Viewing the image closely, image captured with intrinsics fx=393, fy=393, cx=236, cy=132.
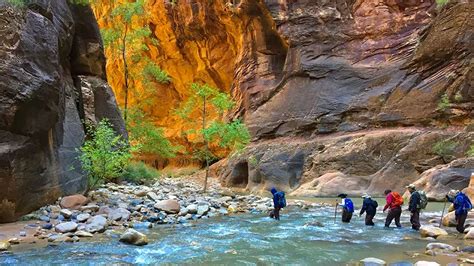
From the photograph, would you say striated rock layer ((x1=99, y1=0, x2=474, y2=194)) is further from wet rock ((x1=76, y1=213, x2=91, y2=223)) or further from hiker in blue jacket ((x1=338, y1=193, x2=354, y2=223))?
wet rock ((x1=76, y1=213, x2=91, y2=223))

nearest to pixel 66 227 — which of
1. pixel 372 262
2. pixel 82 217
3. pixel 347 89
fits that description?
pixel 82 217

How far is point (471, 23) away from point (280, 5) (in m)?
12.7

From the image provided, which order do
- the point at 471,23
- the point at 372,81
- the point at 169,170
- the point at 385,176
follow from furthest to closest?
the point at 169,170 → the point at 372,81 → the point at 471,23 → the point at 385,176

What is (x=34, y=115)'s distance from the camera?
33.7 ft

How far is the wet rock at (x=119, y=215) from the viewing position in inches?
435

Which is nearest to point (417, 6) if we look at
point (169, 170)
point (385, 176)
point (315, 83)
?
point (315, 83)

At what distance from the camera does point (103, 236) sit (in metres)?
9.34

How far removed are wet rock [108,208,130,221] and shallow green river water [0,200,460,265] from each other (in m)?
1.20

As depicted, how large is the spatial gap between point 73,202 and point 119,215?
157 cm

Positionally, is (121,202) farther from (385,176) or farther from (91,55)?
(385,176)

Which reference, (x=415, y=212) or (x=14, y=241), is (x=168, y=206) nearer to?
(x=14, y=241)

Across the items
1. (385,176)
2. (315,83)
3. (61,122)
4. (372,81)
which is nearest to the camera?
(61,122)

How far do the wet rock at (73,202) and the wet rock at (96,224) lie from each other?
4.53ft

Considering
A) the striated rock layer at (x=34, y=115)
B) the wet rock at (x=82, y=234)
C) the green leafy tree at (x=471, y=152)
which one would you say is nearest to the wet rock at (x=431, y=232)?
the wet rock at (x=82, y=234)
